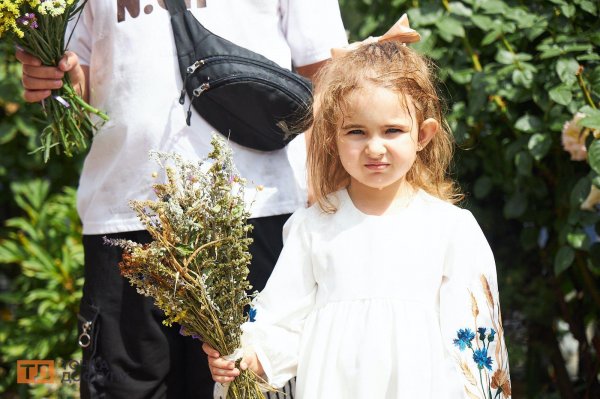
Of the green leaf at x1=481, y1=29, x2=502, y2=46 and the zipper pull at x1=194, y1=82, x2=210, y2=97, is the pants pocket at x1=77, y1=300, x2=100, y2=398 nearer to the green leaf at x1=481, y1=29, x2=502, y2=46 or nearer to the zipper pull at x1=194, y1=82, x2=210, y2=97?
the zipper pull at x1=194, y1=82, x2=210, y2=97

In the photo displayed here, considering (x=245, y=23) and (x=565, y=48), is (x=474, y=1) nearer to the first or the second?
(x=565, y=48)

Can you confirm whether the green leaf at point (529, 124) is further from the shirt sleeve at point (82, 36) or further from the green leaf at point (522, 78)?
the shirt sleeve at point (82, 36)

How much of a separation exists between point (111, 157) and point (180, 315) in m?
0.58

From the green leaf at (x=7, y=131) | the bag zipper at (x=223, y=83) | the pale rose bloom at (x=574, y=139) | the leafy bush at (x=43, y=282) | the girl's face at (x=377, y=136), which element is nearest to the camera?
the girl's face at (x=377, y=136)

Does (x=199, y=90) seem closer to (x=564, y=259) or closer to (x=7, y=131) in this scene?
(x=564, y=259)

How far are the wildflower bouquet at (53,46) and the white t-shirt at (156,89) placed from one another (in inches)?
2.3

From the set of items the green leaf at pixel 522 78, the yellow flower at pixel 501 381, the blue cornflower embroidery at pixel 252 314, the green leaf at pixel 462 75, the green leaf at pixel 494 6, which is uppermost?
the green leaf at pixel 494 6

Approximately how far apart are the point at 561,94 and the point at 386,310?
3.91 feet

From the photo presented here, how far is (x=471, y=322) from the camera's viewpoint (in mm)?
2053

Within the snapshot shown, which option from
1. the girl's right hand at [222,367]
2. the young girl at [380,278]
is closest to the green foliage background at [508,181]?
the young girl at [380,278]

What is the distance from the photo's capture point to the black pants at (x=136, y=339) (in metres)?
2.36

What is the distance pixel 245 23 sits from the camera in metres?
2.34

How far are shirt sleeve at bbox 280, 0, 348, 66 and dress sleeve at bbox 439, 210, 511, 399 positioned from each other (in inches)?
24.3

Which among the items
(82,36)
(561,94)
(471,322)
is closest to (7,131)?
(82,36)
